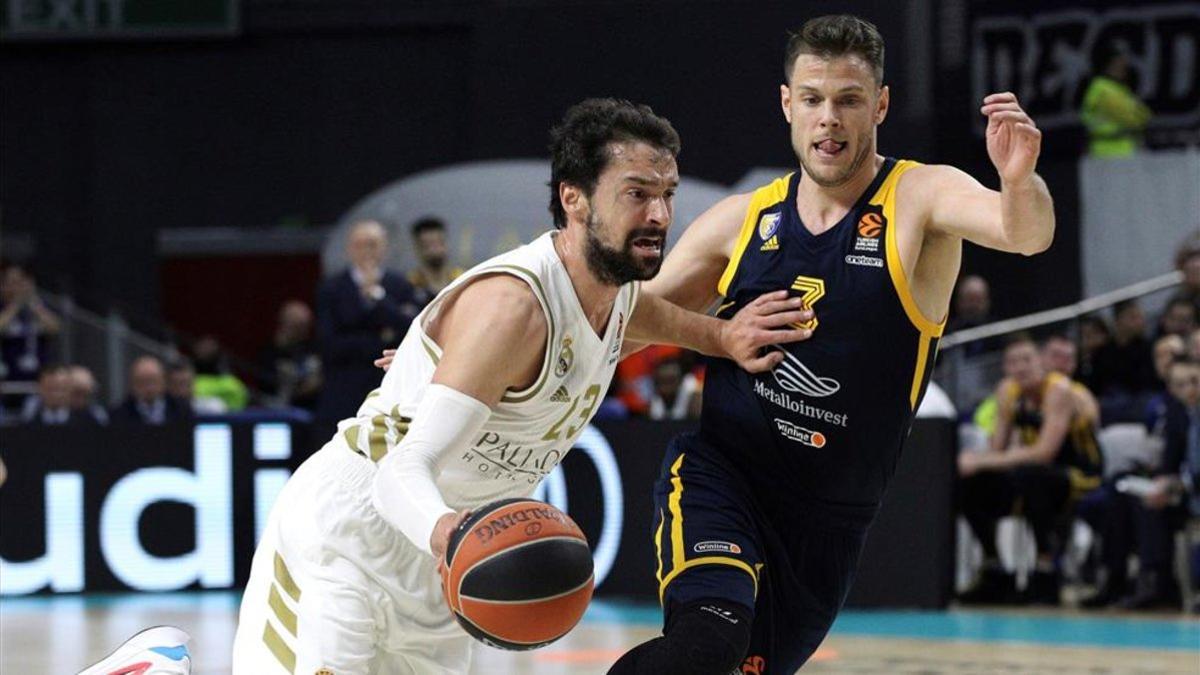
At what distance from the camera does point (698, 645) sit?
415 centimetres

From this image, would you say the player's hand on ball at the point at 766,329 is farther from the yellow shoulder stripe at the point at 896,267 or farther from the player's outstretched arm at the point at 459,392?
the player's outstretched arm at the point at 459,392

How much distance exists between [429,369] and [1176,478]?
22.2 ft

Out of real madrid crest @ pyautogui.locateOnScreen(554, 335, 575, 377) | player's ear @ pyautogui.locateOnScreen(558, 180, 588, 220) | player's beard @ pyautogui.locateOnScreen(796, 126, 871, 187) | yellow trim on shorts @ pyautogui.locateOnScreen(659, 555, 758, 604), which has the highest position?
player's beard @ pyautogui.locateOnScreen(796, 126, 871, 187)

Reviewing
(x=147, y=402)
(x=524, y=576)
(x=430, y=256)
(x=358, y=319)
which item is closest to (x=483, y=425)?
(x=524, y=576)

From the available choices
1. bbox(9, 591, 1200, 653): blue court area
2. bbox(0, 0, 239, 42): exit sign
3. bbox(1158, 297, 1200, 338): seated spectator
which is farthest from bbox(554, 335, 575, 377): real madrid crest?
bbox(0, 0, 239, 42): exit sign

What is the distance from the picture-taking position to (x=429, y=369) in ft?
13.4

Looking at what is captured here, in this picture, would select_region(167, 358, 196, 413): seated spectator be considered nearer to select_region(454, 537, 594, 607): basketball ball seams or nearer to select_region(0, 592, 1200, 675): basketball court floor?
select_region(0, 592, 1200, 675): basketball court floor

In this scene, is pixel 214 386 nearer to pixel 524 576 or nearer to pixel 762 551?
pixel 762 551

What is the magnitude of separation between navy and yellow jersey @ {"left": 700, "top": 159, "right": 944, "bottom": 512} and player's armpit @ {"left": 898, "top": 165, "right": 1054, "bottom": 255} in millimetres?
78

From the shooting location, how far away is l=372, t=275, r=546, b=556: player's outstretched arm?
3.64 m

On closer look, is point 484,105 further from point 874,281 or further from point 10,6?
point 874,281

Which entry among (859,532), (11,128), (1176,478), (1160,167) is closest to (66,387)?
(1176,478)

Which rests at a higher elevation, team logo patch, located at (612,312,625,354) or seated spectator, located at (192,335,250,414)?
team logo patch, located at (612,312,625,354)

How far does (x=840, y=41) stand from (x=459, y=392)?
1417mm
